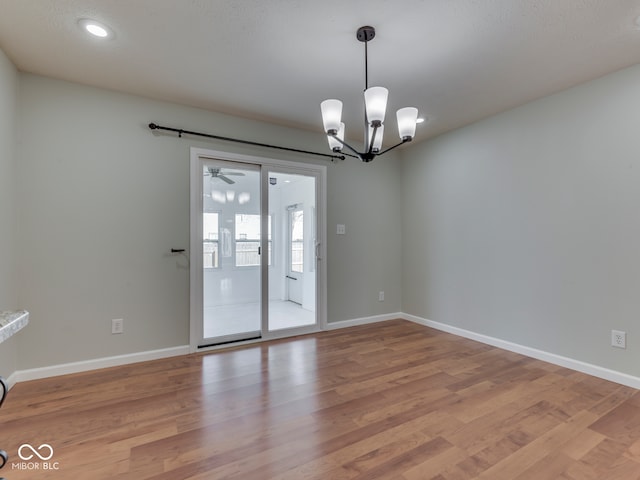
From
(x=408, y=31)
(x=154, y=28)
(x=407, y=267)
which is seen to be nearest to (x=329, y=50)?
(x=408, y=31)

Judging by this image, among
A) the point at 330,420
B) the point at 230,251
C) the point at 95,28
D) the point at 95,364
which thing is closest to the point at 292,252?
the point at 230,251

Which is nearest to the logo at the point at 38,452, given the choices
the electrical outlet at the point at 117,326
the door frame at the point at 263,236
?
the electrical outlet at the point at 117,326

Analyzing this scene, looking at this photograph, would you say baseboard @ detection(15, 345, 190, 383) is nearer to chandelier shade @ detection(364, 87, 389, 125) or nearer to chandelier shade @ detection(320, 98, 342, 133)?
chandelier shade @ detection(320, 98, 342, 133)

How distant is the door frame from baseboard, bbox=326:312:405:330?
0.14 m

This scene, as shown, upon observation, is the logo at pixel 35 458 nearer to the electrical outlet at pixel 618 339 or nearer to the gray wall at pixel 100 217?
the gray wall at pixel 100 217

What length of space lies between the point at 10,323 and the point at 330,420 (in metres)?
1.73

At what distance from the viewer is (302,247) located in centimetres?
417

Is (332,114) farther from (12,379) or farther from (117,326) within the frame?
(12,379)

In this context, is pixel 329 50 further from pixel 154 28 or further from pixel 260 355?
pixel 260 355

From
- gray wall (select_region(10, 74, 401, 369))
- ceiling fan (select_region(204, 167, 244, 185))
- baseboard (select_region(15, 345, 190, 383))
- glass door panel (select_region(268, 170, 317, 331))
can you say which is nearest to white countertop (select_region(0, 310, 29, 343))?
gray wall (select_region(10, 74, 401, 369))

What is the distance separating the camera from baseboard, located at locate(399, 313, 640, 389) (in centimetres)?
249

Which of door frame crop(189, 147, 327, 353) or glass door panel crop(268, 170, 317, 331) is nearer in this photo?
door frame crop(189, 147, 327, 353)

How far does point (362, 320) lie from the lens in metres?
4.27

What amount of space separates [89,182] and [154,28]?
1.50 metres
